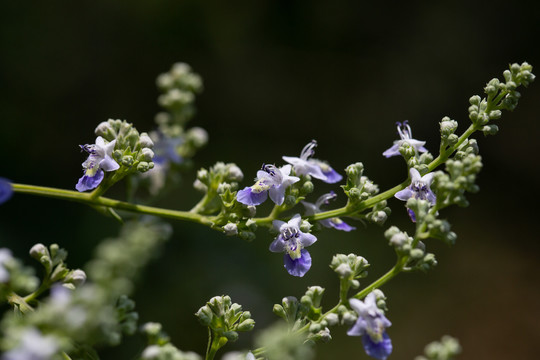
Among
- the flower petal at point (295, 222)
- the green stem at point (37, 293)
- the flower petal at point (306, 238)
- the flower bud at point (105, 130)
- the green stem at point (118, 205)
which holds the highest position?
the flower bud at point (105, 130)

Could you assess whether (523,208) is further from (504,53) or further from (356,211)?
(356,211)

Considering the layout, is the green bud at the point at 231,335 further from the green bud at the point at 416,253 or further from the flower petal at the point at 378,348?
the green bud at the point at 416,253

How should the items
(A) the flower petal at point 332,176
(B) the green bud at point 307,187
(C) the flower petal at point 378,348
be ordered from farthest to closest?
(A) the flower petal at point 332,176
(B) the green bud at point 307,187
(C) the flower petal at point 378,348

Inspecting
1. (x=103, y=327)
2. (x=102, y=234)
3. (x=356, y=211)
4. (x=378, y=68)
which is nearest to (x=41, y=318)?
(x=103, y=327)

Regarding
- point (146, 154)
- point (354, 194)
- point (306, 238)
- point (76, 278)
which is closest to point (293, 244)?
point (306, 238)

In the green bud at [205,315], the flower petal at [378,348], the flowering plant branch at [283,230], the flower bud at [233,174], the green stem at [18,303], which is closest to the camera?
the flowering plant branch at [283,230]

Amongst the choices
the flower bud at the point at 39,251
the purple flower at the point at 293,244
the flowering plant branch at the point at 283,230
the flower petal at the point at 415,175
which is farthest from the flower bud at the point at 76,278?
the flower petal at the point at 415,175

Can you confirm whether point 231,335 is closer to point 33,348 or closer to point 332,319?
point 332,319
